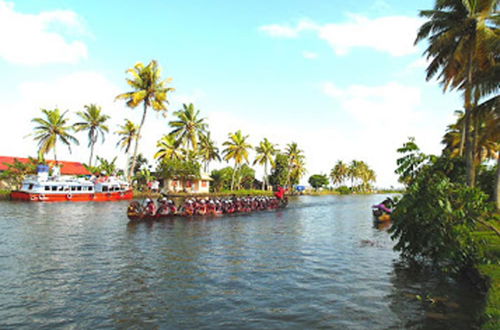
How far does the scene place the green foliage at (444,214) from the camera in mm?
9445

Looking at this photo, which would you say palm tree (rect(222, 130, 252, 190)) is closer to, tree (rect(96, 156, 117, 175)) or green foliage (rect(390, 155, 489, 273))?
tree (rect(96, 156, 117, 175))

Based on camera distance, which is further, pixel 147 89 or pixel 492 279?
pixel 147 89

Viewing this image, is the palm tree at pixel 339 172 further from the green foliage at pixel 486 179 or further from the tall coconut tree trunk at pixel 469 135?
the tall coconut tree trunk at pixel 469 135

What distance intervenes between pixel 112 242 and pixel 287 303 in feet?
35.5

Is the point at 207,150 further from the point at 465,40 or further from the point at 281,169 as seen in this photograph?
the point at 465,40

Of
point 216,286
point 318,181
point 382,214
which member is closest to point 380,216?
point 382,214

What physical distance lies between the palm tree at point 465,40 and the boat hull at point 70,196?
3968cm

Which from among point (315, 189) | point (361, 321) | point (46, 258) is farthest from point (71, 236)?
point (315, 189)

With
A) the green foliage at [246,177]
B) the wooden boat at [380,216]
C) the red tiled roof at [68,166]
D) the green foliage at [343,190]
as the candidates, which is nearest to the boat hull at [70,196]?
the red tiled roof at [68,166]

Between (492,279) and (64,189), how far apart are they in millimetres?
43278

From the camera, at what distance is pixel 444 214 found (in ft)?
31.3

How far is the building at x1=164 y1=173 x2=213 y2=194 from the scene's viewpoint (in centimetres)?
6016

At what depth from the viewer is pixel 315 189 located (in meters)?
106

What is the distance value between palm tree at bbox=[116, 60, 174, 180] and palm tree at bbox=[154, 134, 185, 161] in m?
11.2
